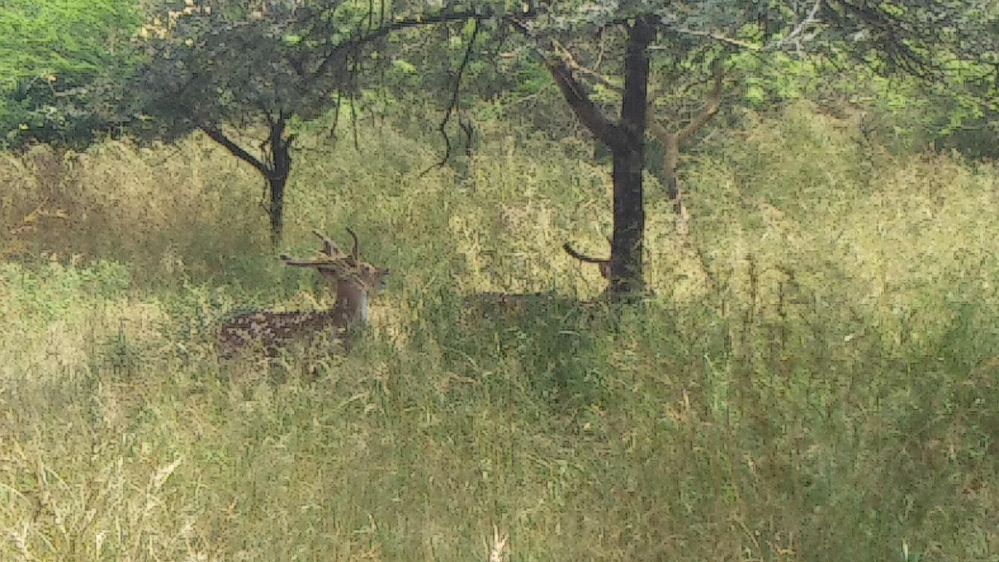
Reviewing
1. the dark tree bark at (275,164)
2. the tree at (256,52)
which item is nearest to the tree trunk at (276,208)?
the dark tree bark at (275,164)

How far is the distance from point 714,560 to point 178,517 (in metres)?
1.73

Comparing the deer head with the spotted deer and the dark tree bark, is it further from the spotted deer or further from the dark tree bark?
the dark tree bark

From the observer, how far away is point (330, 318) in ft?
18.7

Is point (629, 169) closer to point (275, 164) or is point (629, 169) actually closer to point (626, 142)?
point (626, 142)

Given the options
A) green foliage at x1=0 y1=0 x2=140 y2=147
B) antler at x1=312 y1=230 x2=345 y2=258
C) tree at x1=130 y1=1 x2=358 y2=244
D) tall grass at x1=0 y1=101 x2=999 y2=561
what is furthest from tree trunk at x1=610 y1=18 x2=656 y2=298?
green foliage at x1=0 y1=0 x2=140 y2=147

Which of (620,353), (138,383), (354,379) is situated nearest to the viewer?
(620,353)

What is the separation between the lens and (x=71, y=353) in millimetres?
5711

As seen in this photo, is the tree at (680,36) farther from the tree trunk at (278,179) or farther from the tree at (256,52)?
the tree trunk at (278,179)

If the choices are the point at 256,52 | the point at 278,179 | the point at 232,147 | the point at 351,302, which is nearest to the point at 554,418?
the point at 351,302

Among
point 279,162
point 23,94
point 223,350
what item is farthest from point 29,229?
point 223,350

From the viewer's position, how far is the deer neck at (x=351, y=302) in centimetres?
552

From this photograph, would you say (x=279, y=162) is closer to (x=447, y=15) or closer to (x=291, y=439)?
(x=447, y=15)

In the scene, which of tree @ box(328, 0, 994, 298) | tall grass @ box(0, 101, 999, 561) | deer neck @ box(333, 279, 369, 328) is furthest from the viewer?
deer neck @ box(333, 279, 369, 328)

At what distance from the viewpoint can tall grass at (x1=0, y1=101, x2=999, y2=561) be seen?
2891mm
